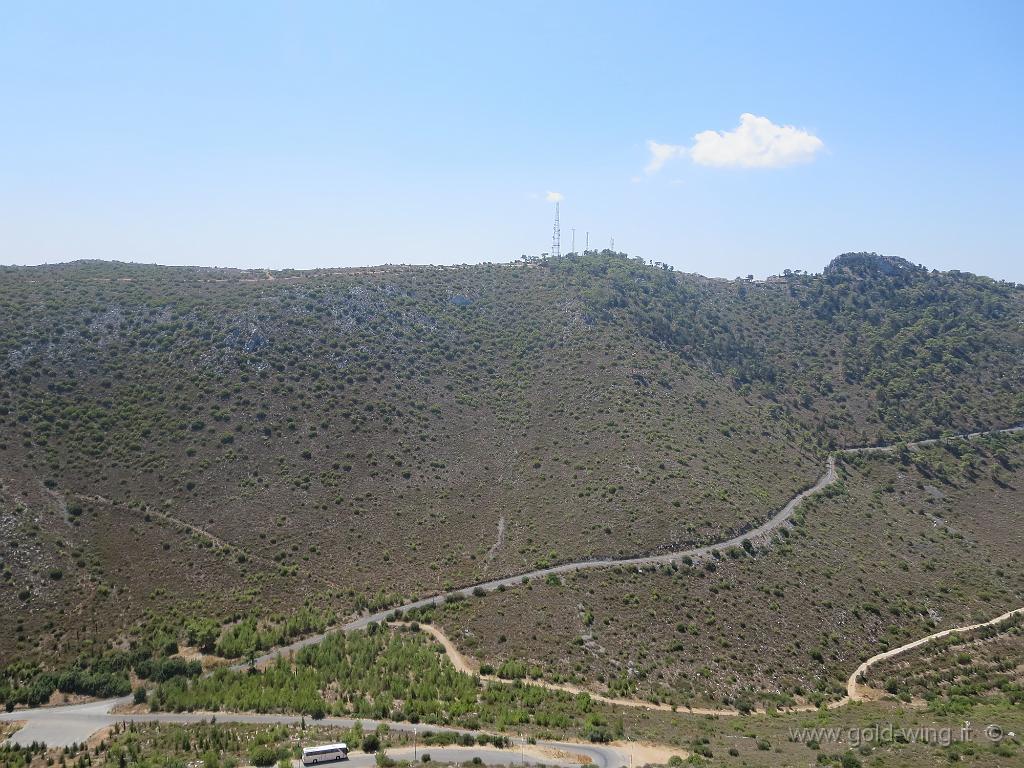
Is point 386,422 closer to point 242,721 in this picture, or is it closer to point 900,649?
point 242,721

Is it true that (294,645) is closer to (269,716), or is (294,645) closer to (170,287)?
(269,716)

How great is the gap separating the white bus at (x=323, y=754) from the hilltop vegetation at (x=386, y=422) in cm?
1891

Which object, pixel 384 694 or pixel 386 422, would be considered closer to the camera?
pixel 384 694

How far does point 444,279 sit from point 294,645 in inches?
2877

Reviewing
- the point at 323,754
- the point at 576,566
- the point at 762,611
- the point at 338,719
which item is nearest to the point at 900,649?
the point at 762,611

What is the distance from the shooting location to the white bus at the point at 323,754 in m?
24.7

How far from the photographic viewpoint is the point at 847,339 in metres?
109

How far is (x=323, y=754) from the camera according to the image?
25.0 m

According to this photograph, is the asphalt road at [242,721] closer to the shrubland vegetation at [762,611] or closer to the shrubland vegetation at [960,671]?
the shrubland vegetation at [762,611]

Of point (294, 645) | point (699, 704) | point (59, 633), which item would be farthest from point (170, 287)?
point (699, 704)

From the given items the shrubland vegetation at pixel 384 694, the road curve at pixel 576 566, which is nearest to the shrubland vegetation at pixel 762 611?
the road curve at pixel 576 566

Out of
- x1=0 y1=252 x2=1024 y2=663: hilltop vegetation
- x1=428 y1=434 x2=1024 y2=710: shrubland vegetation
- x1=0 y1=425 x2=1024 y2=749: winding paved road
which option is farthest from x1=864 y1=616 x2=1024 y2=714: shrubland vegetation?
x1=0 y1=252 x2=1024 y2=663: hilltop vegetation

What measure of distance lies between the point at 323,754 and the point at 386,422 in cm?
4427

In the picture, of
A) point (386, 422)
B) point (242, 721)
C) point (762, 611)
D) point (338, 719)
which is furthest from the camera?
point (386, 422)
